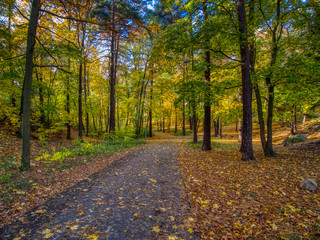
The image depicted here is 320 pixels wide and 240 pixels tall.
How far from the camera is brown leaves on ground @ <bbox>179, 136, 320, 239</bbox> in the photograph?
277 centimetres

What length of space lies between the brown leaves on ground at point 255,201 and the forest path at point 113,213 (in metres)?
0.46

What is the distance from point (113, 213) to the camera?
11.1ft

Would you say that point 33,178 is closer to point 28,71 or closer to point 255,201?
point 28,71

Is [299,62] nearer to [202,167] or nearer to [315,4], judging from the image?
[315,4]

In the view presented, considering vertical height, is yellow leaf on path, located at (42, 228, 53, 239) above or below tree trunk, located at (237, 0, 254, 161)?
below

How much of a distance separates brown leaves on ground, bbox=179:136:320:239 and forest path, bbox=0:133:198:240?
1.49 ft

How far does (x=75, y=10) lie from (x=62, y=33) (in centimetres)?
549

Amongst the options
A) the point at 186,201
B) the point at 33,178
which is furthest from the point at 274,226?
the point at 33,178

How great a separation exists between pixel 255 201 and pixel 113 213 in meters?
3.44

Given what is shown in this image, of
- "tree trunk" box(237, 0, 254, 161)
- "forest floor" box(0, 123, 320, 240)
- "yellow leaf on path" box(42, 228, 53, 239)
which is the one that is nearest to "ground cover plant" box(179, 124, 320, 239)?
"forest floor" box(0, 123, 320, 240)

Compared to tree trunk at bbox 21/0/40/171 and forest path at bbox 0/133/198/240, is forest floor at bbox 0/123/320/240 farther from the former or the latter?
tree trunk at bbox 21/0/40/171

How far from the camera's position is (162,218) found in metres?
3.25

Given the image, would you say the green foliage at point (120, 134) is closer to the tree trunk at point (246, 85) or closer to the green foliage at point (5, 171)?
the green foliage at point (5, 171)

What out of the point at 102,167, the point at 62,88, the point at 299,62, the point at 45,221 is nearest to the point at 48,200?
the point at 45,221
